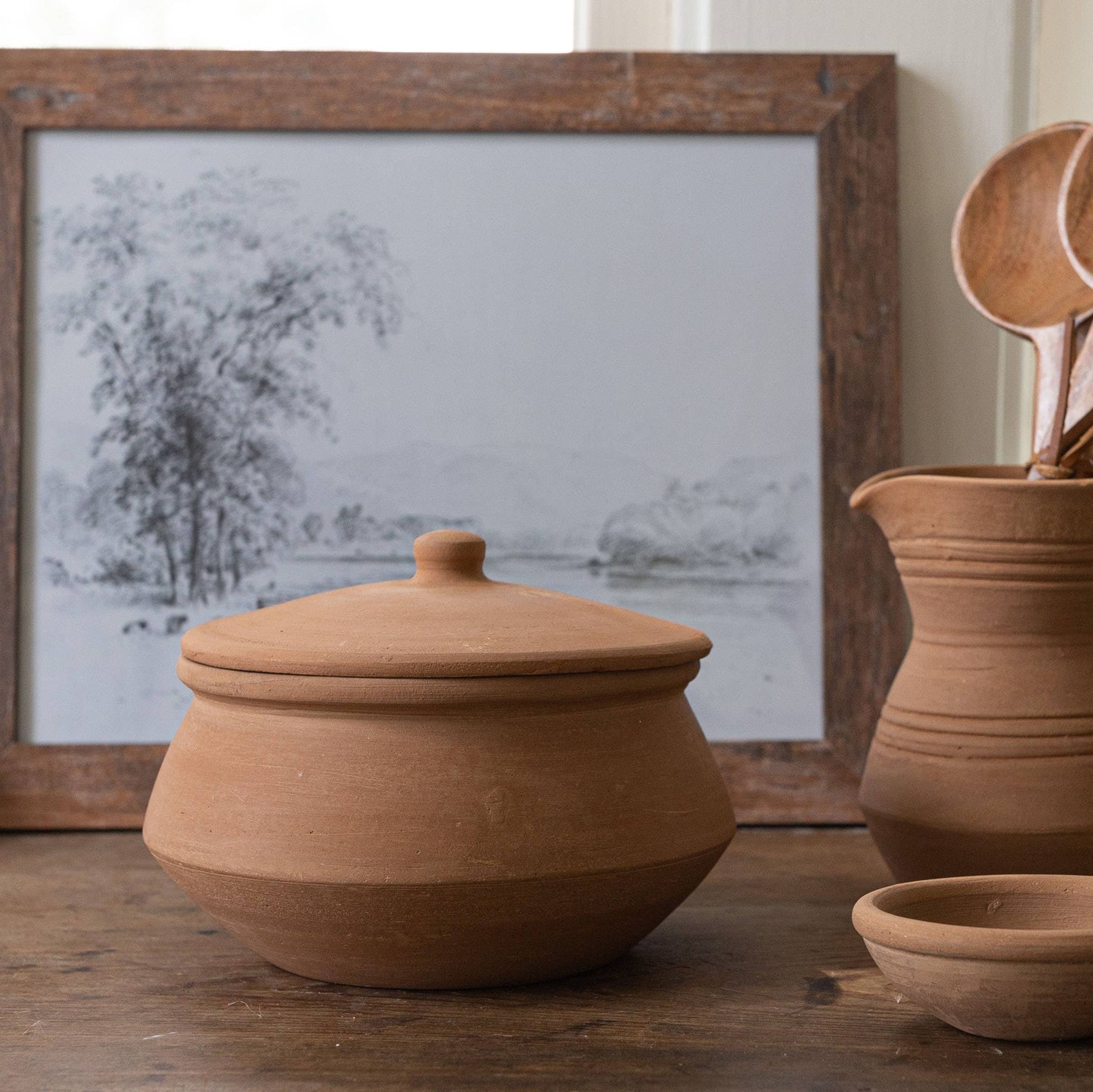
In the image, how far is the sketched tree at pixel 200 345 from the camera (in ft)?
3.52

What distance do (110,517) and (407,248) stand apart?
34cm

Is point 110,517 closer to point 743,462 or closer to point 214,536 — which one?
point 214,536

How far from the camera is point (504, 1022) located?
0.62 m

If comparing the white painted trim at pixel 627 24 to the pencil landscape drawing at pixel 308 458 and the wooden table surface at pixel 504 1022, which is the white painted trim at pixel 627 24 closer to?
the pencil landscape drawing at pixel 308 458

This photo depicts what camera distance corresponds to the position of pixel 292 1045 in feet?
1.93

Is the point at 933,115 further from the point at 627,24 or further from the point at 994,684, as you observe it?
the point at 994,684

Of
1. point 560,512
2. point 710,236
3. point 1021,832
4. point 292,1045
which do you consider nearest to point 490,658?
point 292,1045

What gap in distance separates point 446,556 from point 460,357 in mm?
428

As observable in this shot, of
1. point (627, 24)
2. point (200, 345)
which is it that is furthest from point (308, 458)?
point (627, 24)

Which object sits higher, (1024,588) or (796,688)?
(1024,588)

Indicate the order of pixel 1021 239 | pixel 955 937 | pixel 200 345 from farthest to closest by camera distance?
pixel 200 345
pixel 1021 239
pixel 955 937

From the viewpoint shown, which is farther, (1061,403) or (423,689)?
(1061,403)

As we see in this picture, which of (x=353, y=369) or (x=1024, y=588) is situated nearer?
(x=1024, y=588)

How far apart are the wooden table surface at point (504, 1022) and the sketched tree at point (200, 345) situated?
365 mm
